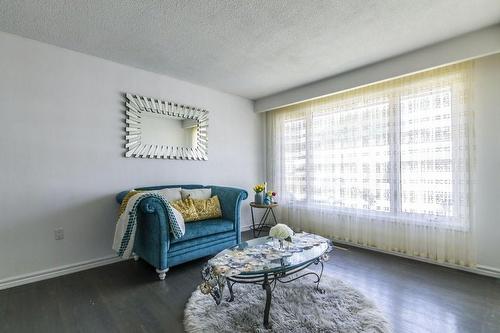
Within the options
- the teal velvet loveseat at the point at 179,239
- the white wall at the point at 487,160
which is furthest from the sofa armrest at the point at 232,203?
the white wall at the point at 487,160

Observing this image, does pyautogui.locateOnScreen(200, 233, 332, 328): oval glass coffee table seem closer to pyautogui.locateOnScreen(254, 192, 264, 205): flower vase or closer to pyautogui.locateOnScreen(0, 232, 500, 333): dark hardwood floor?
pyautogui.locateOnScreen(0, 232, 500, 333): dark hardwood floor

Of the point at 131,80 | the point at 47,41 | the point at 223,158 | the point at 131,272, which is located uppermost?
the point at 47,41

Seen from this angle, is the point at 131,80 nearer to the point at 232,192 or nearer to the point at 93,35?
the point at 93,35

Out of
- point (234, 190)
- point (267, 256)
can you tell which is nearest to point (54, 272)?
point (234, 190)

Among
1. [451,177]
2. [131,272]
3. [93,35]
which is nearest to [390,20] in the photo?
[451,177]

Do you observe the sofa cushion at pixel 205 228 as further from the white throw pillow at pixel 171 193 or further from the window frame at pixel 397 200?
the window frame at pixel 397 200

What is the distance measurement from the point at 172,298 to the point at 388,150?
9.65ft

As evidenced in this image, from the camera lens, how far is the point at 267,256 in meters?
1.82

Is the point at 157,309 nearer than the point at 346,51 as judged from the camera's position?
Yes

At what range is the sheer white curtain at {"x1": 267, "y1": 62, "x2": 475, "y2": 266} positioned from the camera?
8.22 feet

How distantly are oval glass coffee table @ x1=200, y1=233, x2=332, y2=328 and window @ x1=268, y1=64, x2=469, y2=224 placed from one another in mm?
1418

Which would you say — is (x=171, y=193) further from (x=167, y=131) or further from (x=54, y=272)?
(x=54, y=272)

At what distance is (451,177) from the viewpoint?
252 cm

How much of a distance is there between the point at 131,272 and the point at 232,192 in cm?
144
